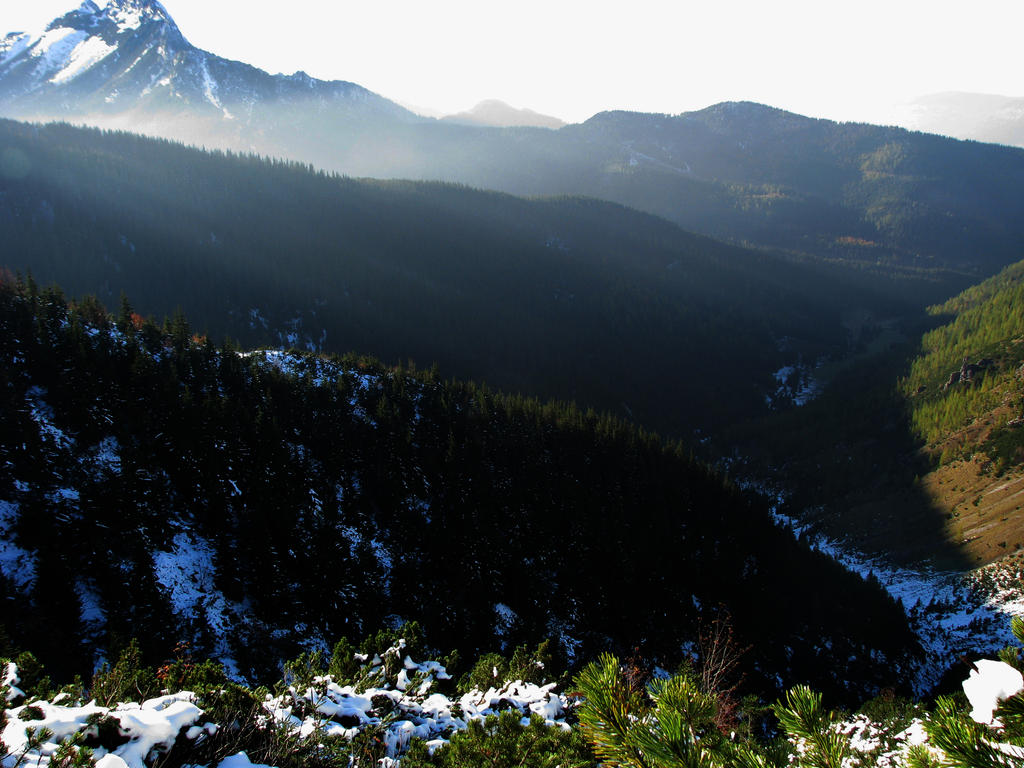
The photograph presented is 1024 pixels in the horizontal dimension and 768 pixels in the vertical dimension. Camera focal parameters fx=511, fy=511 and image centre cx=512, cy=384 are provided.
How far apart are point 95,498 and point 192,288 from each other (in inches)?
6987

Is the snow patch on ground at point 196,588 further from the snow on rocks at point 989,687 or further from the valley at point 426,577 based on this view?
the snow on rocks at point 989,687

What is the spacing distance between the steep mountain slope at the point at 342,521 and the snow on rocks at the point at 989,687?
25.9 meters

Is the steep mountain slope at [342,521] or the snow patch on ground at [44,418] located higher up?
the snow patch on ground at [44,418]

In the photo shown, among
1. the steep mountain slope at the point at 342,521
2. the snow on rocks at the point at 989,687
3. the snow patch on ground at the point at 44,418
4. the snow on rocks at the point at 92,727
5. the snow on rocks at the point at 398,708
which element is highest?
the snow on rocks at the point at 989,687

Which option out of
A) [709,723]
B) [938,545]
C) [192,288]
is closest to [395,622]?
[709,723]

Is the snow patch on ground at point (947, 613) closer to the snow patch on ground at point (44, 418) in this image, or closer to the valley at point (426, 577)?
the valley at point (426, 577)

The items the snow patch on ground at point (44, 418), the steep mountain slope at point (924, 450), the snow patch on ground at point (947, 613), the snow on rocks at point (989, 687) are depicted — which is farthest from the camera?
the steep mountain slope at point (924, 450)

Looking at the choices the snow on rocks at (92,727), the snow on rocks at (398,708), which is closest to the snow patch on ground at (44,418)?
the snow on rocks at (398,708)

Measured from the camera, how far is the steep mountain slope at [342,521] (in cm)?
3142

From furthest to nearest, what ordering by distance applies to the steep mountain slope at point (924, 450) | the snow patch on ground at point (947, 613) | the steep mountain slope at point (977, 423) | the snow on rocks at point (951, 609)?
the steep mountain slope at point (924, 450), the steep mountain slope at point (977, 423), the snow on rocks at point (951, 609), the snow patch on ground at point (947, 613)

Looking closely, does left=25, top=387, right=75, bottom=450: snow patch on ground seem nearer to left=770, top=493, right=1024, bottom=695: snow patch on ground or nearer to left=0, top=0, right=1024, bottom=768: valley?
left=0, top=0, right=1024, bottom=768: valley

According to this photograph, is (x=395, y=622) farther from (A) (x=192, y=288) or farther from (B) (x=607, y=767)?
(A) (x=192, y=288)

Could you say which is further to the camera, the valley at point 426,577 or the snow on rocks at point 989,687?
the valley at point 426,577

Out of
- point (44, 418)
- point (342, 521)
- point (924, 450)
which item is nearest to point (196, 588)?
point (342, 521)
